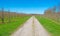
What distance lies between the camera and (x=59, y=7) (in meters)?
38.8

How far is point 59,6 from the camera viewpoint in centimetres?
3891

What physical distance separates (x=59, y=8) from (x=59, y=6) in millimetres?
603

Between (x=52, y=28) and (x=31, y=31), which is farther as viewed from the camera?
(x=52, y=28)

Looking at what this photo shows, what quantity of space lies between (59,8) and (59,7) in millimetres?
317

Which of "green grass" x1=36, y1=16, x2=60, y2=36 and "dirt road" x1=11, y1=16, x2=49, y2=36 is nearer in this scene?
"dirt road" x1=11, y1=16, x2=49, y2=36

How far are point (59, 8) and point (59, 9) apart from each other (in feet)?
0.88

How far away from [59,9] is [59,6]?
86cm

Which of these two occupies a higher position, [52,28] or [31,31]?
[31,31]

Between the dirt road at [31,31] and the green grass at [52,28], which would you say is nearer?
the dirt road at [31,31]

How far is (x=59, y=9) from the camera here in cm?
3862

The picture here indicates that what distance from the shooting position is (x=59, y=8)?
3866 centimetres
